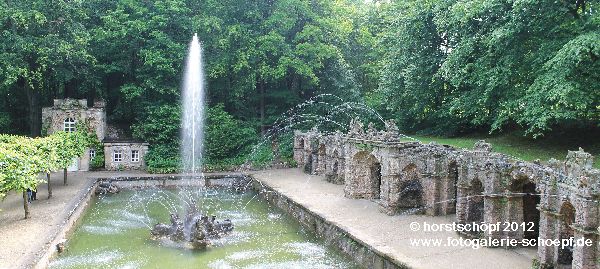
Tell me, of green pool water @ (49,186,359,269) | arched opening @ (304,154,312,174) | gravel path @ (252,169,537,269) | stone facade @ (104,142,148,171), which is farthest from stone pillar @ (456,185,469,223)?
stone facade @ (104,142,148,171)

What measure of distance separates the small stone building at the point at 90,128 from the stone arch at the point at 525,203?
28.8 m

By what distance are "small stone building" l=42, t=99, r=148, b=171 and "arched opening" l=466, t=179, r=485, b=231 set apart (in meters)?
27.0

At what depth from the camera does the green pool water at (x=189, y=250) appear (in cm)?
1833

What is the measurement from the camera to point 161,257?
19.0 m

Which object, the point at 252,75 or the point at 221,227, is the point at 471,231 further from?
the point at 252,75

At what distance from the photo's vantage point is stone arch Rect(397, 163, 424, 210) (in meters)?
23.6

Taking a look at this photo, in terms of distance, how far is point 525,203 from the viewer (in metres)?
18.8

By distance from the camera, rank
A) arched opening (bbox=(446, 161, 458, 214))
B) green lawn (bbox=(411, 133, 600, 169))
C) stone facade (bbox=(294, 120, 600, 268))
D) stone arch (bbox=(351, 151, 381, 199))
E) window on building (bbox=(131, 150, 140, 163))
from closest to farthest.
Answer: stone facade (bbox=(294, 120, 600, 268))
green lawn (bbox=(411, 133, 600, 169))
arched opening (bbox=(446, 161, 458, 214))
stone arch (bbox=(351, 151, 381, 199))
window on building (bbox=(131, 150, 140, 163))

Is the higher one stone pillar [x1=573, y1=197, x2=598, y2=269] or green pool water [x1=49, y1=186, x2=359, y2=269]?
stone pillar [x1=573, y1=197, x2=598, y2=269]

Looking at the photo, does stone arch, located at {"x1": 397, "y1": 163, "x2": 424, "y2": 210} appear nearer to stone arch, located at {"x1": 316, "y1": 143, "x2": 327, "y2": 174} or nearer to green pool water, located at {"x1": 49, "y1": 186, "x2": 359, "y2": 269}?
green pool water, located at {"x1": 49, "y1": 186, "x2": 359, "y2": 269}

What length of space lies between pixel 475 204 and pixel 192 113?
26.8 m

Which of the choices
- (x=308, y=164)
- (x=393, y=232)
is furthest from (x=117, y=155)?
(x=393, y=232)

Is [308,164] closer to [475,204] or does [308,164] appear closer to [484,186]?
[475,204]

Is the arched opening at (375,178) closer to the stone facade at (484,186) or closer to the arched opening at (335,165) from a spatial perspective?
the stone facade at (484,186)
